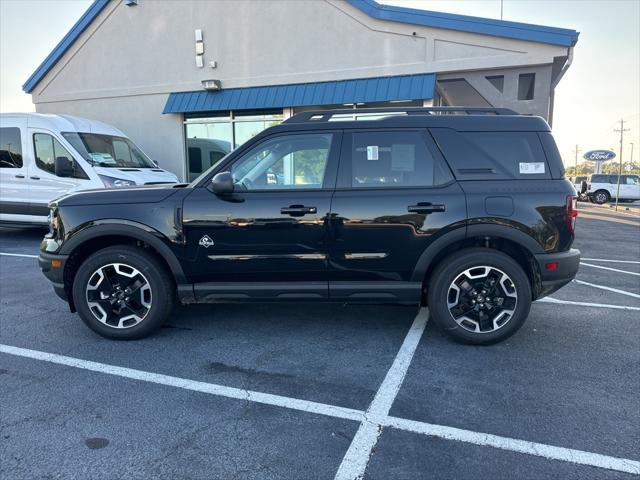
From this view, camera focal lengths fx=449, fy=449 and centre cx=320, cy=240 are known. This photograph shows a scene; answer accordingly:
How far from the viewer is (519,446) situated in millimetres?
2525

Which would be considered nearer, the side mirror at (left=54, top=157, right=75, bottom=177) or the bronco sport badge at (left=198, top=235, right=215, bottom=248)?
the bronco sport badge at (left=198, top=235, right=215, bottom=248)

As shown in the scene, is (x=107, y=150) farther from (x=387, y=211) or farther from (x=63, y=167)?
(x=387, y=211)

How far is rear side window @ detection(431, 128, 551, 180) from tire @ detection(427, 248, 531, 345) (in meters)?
0.66

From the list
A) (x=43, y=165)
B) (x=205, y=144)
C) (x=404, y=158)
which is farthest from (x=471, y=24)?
(x=43, y=165)

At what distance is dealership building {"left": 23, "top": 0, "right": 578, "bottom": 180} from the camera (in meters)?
10.4

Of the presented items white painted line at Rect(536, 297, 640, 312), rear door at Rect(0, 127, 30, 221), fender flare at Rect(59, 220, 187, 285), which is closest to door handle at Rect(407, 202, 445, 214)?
fender flare at Rect(59, 220, 187, 285)

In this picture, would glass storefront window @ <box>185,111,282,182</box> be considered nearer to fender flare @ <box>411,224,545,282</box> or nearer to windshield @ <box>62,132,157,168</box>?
windshield @ <box>62,132,157,168</box>

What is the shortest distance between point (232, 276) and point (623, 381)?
312cm

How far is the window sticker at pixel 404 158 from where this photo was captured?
3.83m

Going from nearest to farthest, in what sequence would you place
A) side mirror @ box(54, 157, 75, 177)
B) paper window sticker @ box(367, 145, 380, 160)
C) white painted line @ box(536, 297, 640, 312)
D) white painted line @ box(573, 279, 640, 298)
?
paper window sticker @ box(367, 145, 380, 160)
white painted line @ box(536, 297, 640, 312)
white painted line @ box(573, 279, 640, 298)
side mirror @ box(54, 157, 75, 177)

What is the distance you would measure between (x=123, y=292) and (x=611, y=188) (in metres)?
30.0

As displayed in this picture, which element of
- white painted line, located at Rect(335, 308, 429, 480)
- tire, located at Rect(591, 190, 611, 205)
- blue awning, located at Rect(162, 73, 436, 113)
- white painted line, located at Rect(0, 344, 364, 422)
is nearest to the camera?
white painted line, located at Rect(335, 308, 429, 480)

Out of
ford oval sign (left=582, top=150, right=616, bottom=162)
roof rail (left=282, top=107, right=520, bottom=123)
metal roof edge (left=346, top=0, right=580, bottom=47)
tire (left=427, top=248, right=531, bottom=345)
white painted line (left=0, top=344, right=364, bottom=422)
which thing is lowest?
white painted line (left=0, top=344, right=364, bottom=422)

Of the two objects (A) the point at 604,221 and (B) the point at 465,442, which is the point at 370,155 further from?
(A) the point at 604,221
